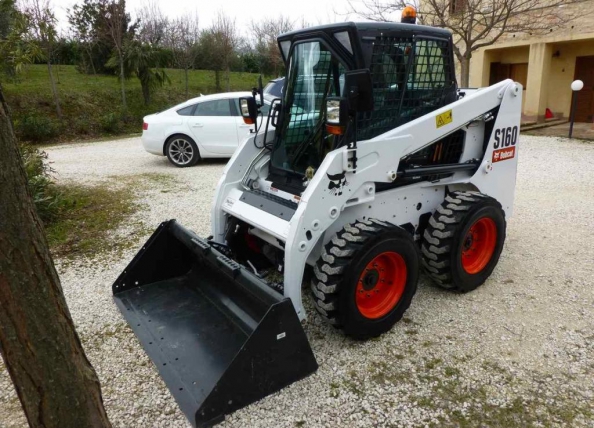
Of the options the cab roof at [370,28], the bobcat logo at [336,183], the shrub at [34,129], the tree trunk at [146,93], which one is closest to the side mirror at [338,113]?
the bobcat logo at [336,183]

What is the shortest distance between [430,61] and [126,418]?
3440mm

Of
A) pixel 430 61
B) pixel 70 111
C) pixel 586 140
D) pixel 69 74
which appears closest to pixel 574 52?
pixel 586 140

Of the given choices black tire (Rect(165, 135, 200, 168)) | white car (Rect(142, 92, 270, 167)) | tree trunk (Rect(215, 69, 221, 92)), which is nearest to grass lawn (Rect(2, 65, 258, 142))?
tree trunk (Rect(215, 69, 221, 92))

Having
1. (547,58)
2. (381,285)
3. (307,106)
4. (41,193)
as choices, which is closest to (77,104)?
(41,193)

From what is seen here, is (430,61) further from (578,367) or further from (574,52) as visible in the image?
(574,52)

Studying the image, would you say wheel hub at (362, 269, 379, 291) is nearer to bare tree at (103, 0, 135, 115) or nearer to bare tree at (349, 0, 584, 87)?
bare tree at (349, 0, 584, 87)

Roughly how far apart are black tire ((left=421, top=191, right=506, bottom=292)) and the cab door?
6822mm

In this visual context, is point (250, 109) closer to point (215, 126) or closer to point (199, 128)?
point (215, 126)

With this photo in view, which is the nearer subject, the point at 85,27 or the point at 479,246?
the point at 479,246

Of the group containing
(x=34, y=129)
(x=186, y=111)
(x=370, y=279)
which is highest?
(x=186, y=111)

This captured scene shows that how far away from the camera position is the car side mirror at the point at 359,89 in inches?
110

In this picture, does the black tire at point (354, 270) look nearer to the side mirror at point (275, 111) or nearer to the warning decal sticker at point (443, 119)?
the warning decal sticker at point (443, 119)

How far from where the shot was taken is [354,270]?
3027 millimetres

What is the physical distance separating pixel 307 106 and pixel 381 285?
1.57 meters
